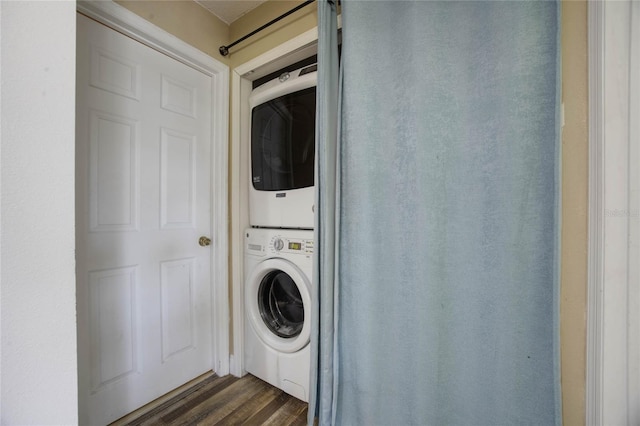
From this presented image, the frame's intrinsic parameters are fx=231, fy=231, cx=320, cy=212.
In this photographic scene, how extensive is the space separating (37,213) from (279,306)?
123 cm

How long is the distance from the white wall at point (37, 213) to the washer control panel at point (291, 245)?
856 mm

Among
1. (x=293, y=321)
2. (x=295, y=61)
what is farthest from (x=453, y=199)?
(x=295, y=61)

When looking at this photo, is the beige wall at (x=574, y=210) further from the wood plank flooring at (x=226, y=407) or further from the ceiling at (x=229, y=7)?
the ceiling at (x=229, y=7)

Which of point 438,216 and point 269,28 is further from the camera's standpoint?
point 269,28

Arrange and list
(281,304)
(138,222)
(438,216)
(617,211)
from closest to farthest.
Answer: (617,211)
(438,216)
(138,222)
(281,304)

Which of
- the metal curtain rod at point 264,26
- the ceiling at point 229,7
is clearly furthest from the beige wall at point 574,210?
the ceiling at point 229,7

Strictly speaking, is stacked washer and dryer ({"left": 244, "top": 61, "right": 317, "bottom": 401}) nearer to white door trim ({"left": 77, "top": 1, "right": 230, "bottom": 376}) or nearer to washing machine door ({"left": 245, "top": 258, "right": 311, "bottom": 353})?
washing machine door ({"left": 245, "top": 258, "right": 311, "bottom": 353})

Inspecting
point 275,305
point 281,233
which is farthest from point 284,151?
point 275,305

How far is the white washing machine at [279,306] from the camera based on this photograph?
1.28m

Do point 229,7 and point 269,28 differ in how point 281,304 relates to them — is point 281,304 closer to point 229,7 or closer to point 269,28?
point 269,28

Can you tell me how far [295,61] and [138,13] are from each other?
0.85 metres

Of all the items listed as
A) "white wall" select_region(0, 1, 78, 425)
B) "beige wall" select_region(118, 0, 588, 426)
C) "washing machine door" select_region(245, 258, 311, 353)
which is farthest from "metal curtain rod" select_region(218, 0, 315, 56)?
"washing machine door" select_region(245, 258, 311, 353)

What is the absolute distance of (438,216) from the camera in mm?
898

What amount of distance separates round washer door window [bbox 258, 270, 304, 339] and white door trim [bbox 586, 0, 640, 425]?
122 centimetres
